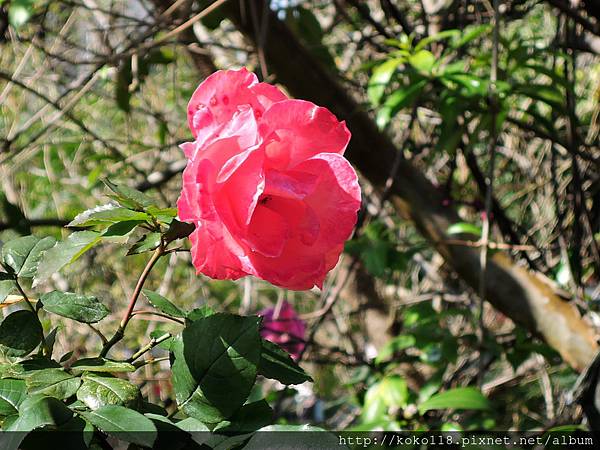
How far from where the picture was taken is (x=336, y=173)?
0.55 m

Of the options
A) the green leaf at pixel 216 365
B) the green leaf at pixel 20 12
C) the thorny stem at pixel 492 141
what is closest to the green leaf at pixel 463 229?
the thorny stem at pixel 492 141

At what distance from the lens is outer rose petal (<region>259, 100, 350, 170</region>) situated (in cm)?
54

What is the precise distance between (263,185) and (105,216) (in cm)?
12

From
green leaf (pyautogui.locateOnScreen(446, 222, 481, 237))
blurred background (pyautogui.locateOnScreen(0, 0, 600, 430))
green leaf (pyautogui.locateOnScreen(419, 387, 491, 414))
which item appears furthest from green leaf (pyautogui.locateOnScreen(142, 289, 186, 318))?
green leaf (pyautogui.locateOnScreen(446, 222, 481, 237))

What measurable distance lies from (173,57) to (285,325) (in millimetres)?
907

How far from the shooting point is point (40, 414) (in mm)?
416

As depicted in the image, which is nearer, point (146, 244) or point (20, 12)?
point (146, 244)

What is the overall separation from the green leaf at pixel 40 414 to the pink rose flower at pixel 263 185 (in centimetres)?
15

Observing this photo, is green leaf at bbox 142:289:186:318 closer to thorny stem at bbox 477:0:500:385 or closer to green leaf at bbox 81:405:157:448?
green leaf at bbox 81:405:157:448

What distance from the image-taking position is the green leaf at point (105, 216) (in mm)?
532

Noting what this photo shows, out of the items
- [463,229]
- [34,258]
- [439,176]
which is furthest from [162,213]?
[439,176]

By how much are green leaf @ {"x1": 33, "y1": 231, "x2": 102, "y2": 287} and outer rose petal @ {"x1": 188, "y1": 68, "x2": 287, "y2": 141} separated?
12 cm

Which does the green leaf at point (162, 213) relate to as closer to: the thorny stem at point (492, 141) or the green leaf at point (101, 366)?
the green leaf at point (101, 366)

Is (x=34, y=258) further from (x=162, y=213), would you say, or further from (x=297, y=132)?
(x=297, y=132)
